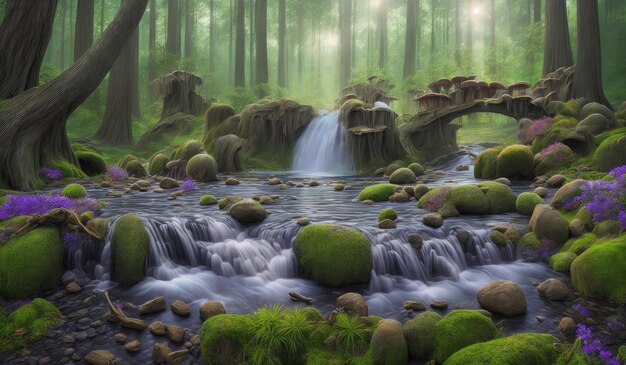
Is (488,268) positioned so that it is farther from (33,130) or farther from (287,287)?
(33,130)

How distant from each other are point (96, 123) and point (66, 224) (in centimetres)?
2112

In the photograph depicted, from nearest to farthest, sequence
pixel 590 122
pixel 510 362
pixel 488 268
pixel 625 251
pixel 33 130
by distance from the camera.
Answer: pixel 510 362 → pixel 625 251 → pixel 488 268 → pixel 33 130 → pixel 590 122

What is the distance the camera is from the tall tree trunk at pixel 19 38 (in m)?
11.6

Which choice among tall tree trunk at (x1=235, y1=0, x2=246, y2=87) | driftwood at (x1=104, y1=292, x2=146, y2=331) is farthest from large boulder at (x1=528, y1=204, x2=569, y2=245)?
tall tree trunk at (x1=235, y1=0, x2=246, y2=87)

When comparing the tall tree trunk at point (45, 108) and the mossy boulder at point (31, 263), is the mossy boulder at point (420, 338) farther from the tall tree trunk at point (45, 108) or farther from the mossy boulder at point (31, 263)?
the tall tree trunk at point (45, 108)

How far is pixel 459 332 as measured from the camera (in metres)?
4.28

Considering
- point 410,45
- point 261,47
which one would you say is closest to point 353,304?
point 261,47

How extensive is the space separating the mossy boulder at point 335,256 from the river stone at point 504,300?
1503mm

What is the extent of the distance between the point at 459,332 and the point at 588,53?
673 inches

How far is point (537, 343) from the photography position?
3975 millimetres

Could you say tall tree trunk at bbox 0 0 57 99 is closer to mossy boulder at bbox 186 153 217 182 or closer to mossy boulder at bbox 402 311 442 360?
mossy boulder at bbox 186 153 217 182

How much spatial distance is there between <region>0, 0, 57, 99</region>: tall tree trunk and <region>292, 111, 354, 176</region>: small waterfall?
33.8 feet

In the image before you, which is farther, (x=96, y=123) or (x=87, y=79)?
(x=96, y=123)

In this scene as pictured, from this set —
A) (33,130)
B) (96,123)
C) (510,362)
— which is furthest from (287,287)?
(96,123)
